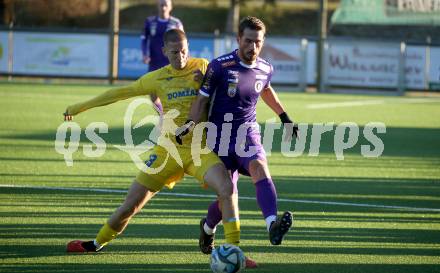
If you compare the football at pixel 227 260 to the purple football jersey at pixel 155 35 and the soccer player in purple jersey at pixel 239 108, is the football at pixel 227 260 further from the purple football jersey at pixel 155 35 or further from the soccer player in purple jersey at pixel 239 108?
the purple football jersey at pixel 155 35

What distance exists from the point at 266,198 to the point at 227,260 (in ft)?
2.51

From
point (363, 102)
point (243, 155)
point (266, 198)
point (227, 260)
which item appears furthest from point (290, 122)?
point (363, 102)

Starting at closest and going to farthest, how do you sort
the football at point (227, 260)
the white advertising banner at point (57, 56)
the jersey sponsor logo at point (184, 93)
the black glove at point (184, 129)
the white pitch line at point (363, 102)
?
the football at point (227, 260), the black glove at point (184, 129), the jersey sponsor logo at point (184, 93), the white pitch line at point (363, 102), the white advertising banner at point (57, 56)

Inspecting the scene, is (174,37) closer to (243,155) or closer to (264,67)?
(264,67)

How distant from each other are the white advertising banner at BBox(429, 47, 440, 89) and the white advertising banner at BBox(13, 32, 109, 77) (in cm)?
1054

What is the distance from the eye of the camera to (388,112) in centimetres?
2377

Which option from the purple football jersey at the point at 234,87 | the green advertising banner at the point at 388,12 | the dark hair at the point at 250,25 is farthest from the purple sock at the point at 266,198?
the green advertising banner at the point at 388,12

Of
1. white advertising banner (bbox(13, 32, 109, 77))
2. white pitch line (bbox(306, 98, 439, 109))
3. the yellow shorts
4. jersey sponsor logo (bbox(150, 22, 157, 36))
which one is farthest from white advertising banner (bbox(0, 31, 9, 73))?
the yellow shorts

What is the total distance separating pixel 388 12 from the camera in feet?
119

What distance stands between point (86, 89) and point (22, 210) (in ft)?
60.1

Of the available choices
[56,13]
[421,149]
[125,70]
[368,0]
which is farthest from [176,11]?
[421,149]

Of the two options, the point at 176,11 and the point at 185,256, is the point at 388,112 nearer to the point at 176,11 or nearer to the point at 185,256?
the point at 185,256

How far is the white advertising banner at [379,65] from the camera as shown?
3003cm

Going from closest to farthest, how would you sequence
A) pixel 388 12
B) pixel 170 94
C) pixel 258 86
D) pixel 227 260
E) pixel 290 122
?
1. pixel 227 260
2. pixel 170 94
3. pixel 258 86
4. pixel 290 122
5. pixel 388 12
